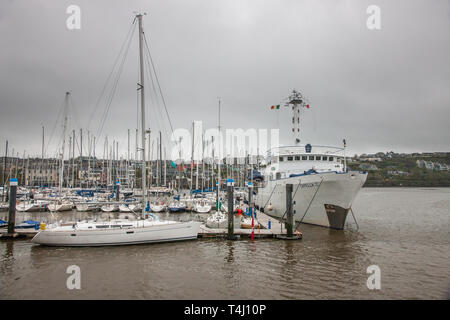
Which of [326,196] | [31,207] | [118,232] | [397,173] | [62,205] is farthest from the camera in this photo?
[397,173]

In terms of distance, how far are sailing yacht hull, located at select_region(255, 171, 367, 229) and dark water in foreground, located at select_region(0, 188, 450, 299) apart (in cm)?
327

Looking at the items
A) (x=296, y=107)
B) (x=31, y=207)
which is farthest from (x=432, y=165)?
(x=31, y=207)

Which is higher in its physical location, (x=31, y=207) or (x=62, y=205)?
(x=62, y=205)

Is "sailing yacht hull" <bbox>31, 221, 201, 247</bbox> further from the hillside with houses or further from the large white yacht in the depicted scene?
the hillside with houses

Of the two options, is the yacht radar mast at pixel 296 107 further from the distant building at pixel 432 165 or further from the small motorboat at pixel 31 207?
the distant building at pixel 432 165

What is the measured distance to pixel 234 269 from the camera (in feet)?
42.5

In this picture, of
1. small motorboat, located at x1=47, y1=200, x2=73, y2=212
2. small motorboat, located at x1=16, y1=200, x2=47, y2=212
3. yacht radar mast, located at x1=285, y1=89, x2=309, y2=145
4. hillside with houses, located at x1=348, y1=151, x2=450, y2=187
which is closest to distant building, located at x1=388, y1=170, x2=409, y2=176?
hillside with houses, located at x1=348, y1=151, x2=450, y2=187

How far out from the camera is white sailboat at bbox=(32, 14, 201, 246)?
16.4 meters

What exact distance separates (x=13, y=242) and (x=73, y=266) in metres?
8.29

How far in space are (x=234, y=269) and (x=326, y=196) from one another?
12553 mm

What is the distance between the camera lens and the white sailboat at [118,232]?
53.8ft

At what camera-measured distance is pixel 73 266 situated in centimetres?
1316

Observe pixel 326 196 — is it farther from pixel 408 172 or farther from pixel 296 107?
pixel 408 172
